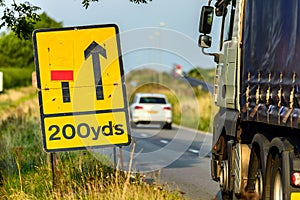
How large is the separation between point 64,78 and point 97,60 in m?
0.53

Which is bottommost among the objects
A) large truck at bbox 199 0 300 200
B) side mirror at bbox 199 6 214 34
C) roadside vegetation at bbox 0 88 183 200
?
roadside vegetation at bbox 0 88 183 200

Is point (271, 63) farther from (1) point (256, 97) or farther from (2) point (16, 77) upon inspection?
(2) point (16, 77)

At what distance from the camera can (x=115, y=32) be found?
13320 millimetres

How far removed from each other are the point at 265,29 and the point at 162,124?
32.5 metres

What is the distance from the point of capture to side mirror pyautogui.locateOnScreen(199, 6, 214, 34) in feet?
47.6

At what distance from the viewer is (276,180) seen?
1073cm

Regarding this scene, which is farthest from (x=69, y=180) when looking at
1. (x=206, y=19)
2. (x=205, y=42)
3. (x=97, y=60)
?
(x=206, y=19)

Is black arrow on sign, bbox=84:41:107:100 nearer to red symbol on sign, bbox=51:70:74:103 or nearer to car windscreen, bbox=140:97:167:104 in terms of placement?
red symbol on sign, bbox=51:70:74:103

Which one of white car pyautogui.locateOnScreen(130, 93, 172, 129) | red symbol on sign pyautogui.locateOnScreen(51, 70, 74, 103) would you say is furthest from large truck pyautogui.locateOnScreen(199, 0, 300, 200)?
white car pyautogui.locateOnScreen(130, 93, 172, 129)

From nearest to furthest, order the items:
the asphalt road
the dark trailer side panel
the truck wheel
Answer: the dark trailer side panel < the truck wheel < the asphalt road

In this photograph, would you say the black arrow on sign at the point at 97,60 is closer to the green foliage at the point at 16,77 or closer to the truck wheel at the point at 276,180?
the truck wheel at the point at 276,180

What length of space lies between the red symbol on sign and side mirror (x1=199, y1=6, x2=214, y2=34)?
8.06 feet

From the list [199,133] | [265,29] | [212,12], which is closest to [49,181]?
[212,12]

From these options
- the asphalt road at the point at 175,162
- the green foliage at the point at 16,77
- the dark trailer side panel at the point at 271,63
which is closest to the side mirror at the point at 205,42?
the dark trailer side panel at the point at 271,63
